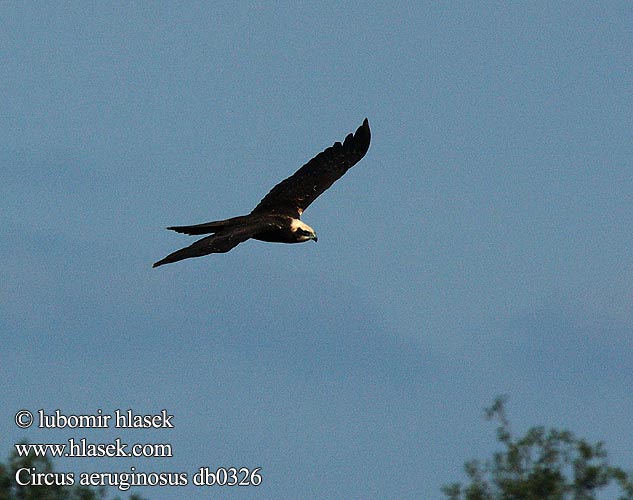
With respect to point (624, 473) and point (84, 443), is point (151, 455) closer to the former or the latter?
point (84, 443)

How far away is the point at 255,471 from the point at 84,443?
2552 millimetres

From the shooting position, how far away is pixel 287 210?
768 inches

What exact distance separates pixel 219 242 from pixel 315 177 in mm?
5439

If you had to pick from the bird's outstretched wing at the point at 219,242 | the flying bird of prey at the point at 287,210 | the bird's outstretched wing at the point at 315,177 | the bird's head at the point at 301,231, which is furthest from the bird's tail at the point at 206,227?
the bird's outstretched wing at the point at 315,177

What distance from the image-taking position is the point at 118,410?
1631 centimetres

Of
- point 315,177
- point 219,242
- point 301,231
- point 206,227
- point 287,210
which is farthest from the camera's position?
point 315,177

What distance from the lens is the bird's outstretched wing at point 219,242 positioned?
14.6 meters

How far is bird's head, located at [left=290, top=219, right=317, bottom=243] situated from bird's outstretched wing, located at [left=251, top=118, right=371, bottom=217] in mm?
593

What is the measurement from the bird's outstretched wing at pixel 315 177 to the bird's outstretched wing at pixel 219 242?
92.6 inches

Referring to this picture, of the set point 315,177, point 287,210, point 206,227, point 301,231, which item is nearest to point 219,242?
point 206,227

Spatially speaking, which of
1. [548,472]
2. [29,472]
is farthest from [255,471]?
[548,472]

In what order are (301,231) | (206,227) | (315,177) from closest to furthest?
1. (206,227)
2. (301,231)
3. (315,177)

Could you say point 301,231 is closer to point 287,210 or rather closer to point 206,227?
point 287,210

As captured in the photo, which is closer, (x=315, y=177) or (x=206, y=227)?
(x=206, y=227)
